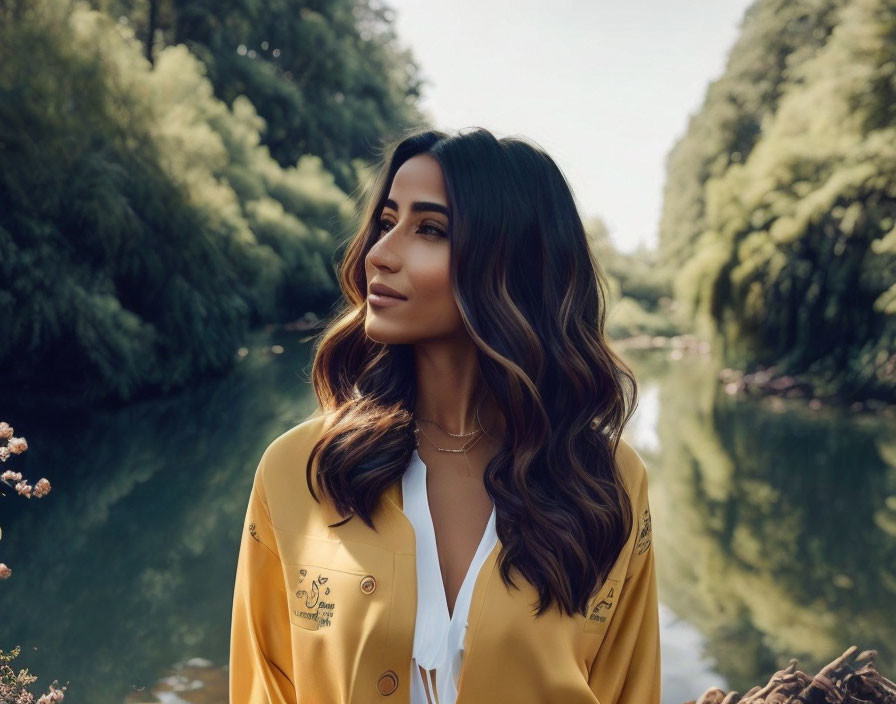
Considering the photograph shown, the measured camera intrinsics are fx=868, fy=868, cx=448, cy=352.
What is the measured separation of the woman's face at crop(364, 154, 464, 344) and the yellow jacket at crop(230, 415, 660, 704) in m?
0.24

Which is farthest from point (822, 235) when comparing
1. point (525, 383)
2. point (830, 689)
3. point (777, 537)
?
point (525, 383)

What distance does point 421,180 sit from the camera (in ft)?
4.63

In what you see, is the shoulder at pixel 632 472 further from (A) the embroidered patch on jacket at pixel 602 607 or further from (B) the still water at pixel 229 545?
(B) the still water at pixel 229 545

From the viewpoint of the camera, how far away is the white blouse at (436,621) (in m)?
1.29

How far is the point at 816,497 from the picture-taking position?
7402 millimetres

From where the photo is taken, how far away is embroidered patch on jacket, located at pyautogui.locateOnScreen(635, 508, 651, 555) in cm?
146

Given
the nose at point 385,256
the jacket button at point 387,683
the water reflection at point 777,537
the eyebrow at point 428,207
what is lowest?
the jacket button at point 387,683

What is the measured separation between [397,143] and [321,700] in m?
0.91

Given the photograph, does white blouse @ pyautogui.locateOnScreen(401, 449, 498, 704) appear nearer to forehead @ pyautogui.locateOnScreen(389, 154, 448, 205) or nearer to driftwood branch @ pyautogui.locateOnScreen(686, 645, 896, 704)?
→ forehead @ pyautogui.locateOnScreen(389, 154, 448, 205)

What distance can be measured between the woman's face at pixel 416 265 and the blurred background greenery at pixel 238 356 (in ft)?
1.40

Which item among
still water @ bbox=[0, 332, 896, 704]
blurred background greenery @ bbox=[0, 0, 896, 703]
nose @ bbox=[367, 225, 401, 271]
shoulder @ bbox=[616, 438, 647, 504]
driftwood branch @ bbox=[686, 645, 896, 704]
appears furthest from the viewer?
blurred background greenery @ bbox=[0, 0, 896, 703]

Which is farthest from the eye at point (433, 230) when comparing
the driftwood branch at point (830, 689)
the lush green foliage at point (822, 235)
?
the lush green foliage at point (822, 235)

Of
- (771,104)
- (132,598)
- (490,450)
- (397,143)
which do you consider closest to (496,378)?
(490,450)

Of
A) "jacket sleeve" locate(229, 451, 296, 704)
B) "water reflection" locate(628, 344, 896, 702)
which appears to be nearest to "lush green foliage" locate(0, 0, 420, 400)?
"water reflection" locate(628, 344, 896, 702)
